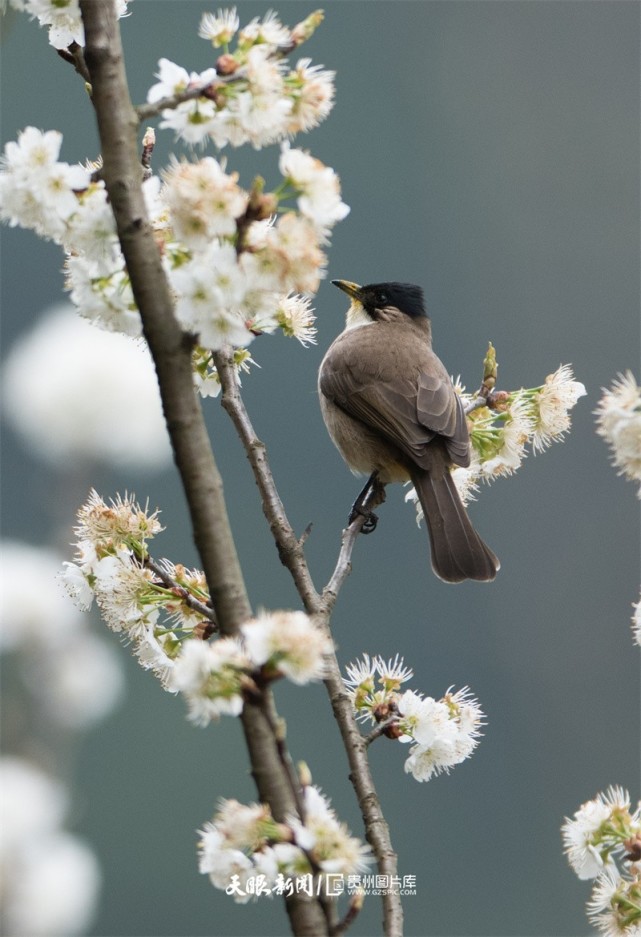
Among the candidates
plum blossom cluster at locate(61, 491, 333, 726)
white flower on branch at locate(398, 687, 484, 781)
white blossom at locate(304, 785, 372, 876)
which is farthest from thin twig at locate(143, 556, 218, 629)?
white blossom at locate(304, 785, 372, 876)

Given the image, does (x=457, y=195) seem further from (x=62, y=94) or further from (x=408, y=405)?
(x=408, y=405)

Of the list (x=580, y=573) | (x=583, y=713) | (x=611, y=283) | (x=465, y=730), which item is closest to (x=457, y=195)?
(x=611, y=283)

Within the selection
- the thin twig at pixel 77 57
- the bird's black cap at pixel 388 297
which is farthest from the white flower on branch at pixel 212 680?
the bird's black cap at pixel 388 297

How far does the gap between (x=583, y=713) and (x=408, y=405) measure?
127ft

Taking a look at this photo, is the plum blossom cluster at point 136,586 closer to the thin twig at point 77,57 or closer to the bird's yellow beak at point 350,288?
the thin twig at point 77,57

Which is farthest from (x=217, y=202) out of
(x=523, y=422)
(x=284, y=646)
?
(x=523, y=422)

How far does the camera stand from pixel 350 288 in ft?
19.4

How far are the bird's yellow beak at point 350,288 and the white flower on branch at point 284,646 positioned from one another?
4.19m

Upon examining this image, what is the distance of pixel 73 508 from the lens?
3.66 m

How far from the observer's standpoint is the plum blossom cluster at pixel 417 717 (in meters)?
2.71

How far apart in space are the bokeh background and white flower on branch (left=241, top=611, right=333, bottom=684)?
14186 millimetres

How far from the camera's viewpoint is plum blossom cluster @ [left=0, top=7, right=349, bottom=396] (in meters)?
1.94

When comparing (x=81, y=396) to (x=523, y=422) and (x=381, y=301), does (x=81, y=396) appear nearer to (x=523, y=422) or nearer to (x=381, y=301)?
(x=381, y=301)

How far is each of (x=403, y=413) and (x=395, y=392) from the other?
0.55 ft
